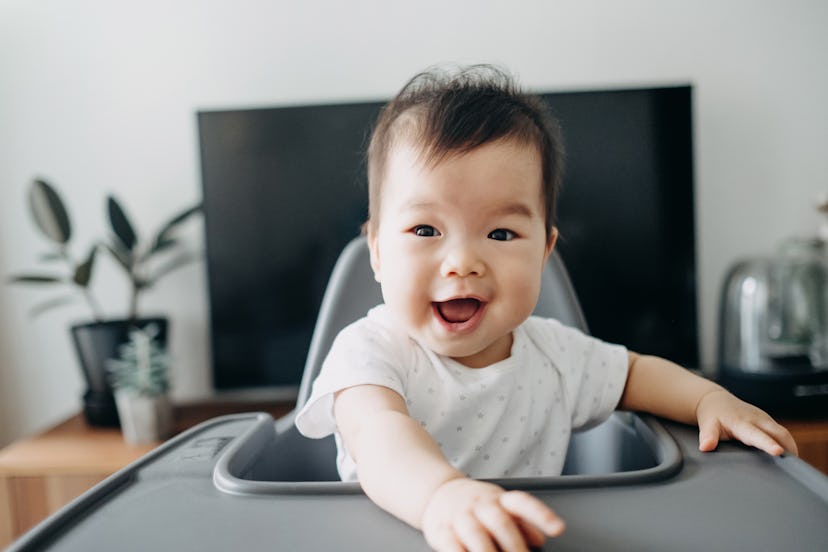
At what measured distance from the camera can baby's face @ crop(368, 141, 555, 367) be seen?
0.60 meters

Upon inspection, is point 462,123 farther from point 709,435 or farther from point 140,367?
point 140,367

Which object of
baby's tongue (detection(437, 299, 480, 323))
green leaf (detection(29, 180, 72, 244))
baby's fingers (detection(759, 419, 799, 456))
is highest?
green leaf (detection(29, 180, 72, 244))

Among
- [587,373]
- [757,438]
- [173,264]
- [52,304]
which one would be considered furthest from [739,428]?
[52,304]

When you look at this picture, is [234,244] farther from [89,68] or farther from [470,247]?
[470,247]

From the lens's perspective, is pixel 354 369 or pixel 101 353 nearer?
pixel 354 369

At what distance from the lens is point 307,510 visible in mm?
465

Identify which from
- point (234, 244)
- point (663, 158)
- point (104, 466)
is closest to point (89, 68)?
point (234, 244)

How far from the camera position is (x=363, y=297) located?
2.90 feet

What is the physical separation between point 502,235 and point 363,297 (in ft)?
0.98

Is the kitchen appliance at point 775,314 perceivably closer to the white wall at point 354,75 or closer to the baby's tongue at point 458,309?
the white wall at point 354,75

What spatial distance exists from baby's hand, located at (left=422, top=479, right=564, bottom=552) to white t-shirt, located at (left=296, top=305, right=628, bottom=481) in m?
0.23

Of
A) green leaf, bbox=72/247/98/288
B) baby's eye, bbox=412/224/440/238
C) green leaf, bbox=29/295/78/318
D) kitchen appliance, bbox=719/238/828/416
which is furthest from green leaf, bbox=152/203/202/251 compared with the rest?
kitchen appliance, bbox=719/238/828/416

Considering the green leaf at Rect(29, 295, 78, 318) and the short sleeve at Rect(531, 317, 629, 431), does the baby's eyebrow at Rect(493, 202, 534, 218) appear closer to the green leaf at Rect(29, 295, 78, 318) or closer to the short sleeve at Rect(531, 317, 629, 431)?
the short sleeve at Rect(531, 317, 629, 431)

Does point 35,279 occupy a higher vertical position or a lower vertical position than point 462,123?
lower
